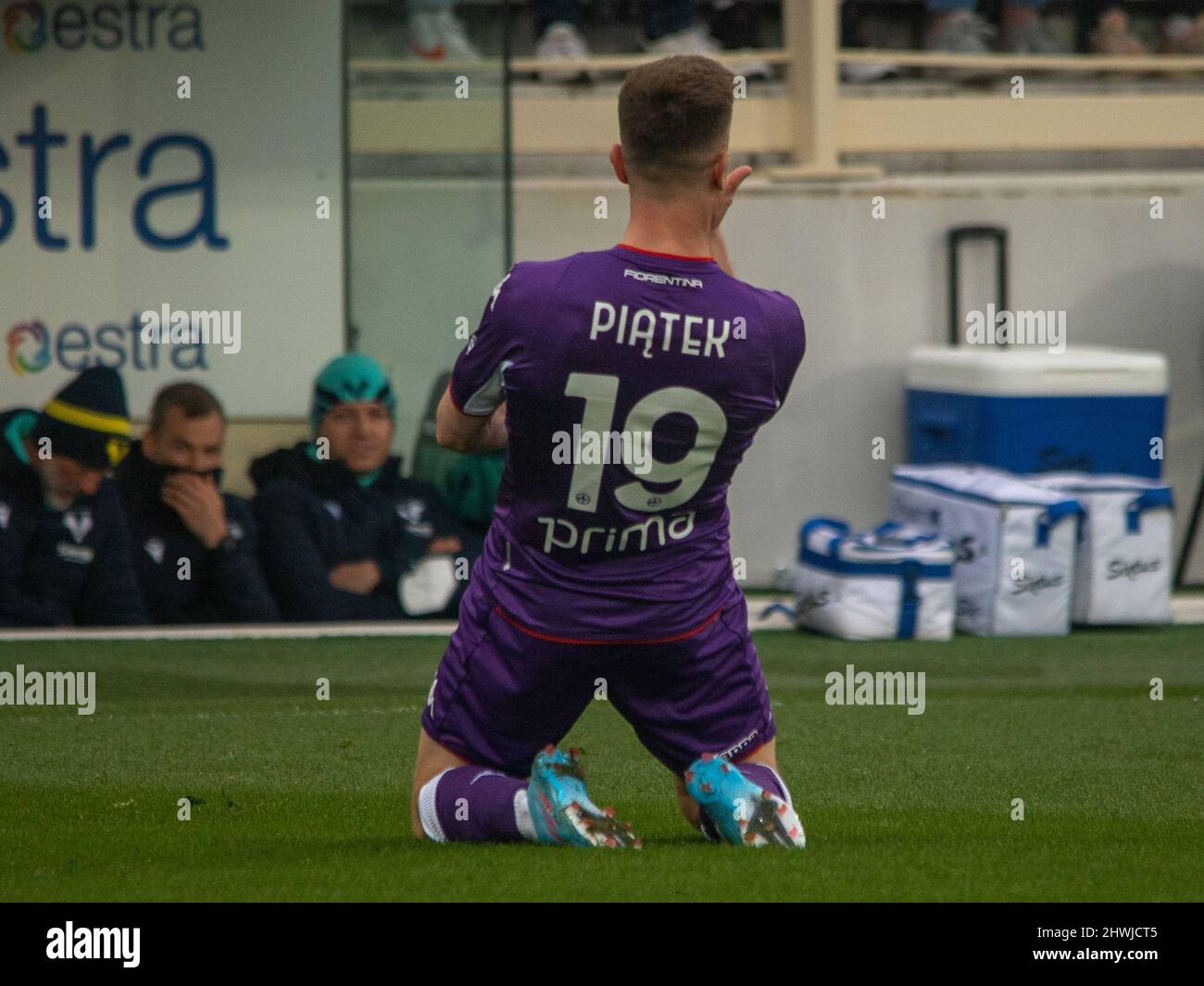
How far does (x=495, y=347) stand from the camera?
3.63 metres

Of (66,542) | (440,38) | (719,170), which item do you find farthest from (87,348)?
(719,170)

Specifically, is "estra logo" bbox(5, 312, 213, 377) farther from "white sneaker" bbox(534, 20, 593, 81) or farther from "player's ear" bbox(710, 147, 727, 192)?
"player's ear" bbox(710, 147, 727, 192)

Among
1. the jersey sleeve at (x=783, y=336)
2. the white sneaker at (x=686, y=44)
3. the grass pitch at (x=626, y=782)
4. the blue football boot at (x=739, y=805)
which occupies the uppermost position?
the white sneaker at (x=686, y=44)

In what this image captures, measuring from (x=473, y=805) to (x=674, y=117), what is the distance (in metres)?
1.33

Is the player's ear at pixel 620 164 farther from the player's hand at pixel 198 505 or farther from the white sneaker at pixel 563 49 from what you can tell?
the white sneaker at pixel 563 49

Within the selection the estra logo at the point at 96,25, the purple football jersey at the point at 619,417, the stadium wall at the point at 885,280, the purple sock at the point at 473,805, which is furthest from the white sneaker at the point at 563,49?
the purple sock at the point at 473,805

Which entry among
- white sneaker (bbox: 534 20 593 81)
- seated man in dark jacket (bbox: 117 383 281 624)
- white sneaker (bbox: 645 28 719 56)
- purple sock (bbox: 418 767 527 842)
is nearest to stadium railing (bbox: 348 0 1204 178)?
white sneaker (bbox: 534 20 593 81)

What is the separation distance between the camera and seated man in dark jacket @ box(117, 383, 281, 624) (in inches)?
334

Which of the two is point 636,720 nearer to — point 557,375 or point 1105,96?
point 557,375

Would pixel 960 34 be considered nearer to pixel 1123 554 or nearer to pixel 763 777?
pixel 1123 554

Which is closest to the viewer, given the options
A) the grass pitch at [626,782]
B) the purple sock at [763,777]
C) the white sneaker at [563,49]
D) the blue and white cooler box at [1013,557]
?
the grass pitch at [626,782]

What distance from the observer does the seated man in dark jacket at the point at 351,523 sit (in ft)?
28.2

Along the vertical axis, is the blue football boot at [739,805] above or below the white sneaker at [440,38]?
below
